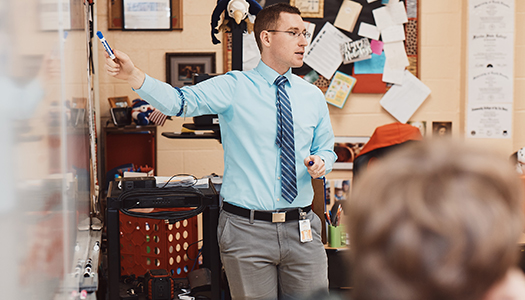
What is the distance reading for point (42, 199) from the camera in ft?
2.99

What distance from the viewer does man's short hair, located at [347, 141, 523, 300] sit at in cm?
44

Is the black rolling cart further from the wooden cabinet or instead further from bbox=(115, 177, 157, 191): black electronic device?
the wooden cabinet

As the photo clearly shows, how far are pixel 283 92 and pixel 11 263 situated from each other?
150 cm

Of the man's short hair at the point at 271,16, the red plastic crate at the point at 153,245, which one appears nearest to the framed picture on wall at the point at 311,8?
the man's short hair at the point at 271,16

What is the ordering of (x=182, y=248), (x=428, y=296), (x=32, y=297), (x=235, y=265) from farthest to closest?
(x=182, y=248) < (x=235, y=265) < (x=32, y=297) < (x=428, y=296)

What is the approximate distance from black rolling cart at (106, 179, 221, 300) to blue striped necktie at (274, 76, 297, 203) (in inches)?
16.5

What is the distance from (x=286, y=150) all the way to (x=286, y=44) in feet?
1.47

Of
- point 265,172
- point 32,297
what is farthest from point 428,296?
point 265,172

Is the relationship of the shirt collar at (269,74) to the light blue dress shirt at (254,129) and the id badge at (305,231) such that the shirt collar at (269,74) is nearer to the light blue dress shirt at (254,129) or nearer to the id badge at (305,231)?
the light blue dress shirt at (254,129)

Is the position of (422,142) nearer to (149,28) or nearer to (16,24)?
(16,24)

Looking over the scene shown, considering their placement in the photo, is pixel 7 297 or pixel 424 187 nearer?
pixel 424 187

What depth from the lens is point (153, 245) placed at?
2.62 m

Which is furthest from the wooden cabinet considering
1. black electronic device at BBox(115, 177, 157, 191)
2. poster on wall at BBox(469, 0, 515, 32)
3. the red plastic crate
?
poster on wall at BBox(469, 0, 515, 32)

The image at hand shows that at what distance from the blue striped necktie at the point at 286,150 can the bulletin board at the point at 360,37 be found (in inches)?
74.9
